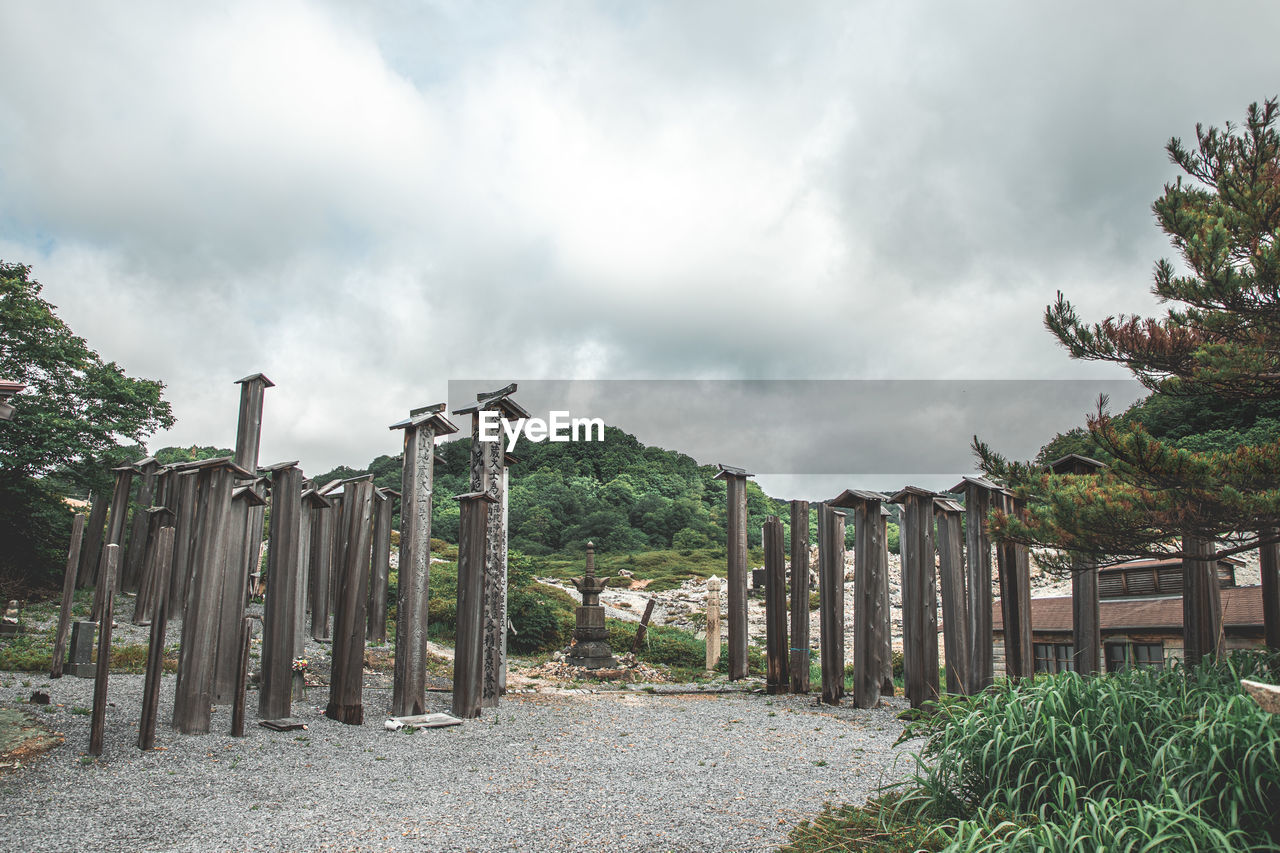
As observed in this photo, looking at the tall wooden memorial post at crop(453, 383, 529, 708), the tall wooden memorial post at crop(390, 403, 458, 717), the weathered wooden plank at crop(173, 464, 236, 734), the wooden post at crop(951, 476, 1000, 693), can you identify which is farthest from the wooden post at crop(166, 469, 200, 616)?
the wooden post at crop(951, 476, 1000, 693)

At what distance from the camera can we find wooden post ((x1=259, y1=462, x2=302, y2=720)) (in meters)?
7.01

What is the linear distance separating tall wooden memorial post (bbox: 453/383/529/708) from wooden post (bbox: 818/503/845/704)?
3.71 m

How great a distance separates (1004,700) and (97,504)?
48.1 ft

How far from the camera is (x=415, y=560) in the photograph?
25.4 feet

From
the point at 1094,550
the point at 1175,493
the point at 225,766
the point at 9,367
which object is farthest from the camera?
the point at 9,367

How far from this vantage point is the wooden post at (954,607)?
7.89 m

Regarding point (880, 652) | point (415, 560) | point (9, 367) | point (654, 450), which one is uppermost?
point (654, 450)

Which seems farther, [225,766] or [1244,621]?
[1244,621]

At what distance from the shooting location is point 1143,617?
32.9 ft

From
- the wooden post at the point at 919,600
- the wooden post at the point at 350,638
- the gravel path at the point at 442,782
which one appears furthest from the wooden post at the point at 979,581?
the wooden post at the point at 350,638

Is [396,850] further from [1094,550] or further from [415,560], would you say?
[1094,550]

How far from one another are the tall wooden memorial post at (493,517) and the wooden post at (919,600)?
447cm

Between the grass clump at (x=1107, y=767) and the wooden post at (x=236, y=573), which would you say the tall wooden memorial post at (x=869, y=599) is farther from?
the wooden post at (x=236, y=573)

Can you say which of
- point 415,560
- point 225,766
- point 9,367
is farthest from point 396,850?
point 9,367
